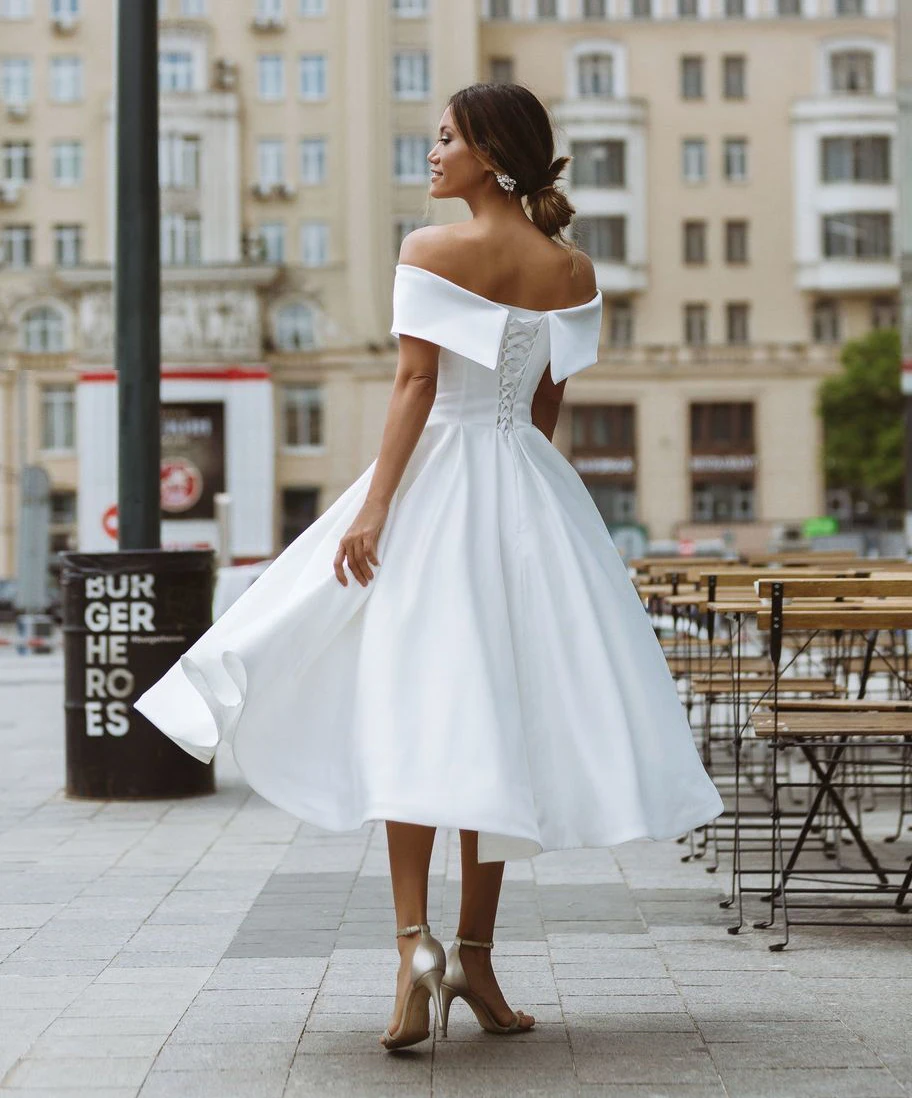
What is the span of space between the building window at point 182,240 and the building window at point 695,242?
15.2 m

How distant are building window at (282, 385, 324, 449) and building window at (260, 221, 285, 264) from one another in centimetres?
395

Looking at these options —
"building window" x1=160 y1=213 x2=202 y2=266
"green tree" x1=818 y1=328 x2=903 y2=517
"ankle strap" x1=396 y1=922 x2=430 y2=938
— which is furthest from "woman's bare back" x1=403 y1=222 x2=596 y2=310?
"building window" x1=160 y1=213 x2=202 y2=266

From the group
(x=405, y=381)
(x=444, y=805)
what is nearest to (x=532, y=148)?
(x=405, y=381)

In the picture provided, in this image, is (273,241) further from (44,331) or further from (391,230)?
(44,331)

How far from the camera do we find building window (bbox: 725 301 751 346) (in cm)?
5934

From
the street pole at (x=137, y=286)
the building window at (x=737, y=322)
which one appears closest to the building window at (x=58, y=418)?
the building window at (x=737, y=322)

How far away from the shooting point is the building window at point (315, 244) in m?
58.0

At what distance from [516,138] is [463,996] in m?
1.97

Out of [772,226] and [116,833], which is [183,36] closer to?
[772,226]

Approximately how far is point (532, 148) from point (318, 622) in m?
1.23

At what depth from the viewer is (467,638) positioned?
4.05 metres

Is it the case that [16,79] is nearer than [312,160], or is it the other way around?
[312,160]

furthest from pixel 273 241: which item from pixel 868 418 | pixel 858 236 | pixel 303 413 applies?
pixel 868 418

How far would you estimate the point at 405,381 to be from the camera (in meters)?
4.23
